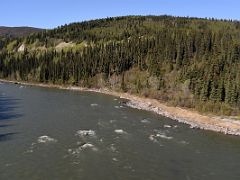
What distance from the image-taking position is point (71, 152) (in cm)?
5453

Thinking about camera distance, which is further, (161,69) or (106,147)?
(161,69)

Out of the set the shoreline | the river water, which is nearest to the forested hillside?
the shoreline

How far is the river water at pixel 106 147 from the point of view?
47.9 metres

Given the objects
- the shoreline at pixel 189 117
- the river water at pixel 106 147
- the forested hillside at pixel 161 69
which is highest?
the forested hillside at pixel 161 69

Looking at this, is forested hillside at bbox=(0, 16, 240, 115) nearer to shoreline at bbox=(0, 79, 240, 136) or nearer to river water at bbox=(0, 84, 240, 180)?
shoreline at bbox=(0, 79, 240, 136)

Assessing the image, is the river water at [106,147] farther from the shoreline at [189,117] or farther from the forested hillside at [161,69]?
the forested hillside at [161,69]

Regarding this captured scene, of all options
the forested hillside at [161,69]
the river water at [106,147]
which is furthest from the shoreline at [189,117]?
the forested hillside at [161,69]

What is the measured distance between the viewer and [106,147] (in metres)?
57.7

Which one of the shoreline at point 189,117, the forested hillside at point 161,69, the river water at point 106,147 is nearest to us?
the river water at point 106,147

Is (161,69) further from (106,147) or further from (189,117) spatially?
(106,147)

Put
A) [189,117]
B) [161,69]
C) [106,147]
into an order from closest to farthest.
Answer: [106,147] → [189,117] → [161,69]

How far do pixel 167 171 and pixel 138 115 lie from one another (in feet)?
124

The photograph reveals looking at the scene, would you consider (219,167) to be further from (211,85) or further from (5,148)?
(211,85)

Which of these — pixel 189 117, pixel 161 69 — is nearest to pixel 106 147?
pixel 189 117
